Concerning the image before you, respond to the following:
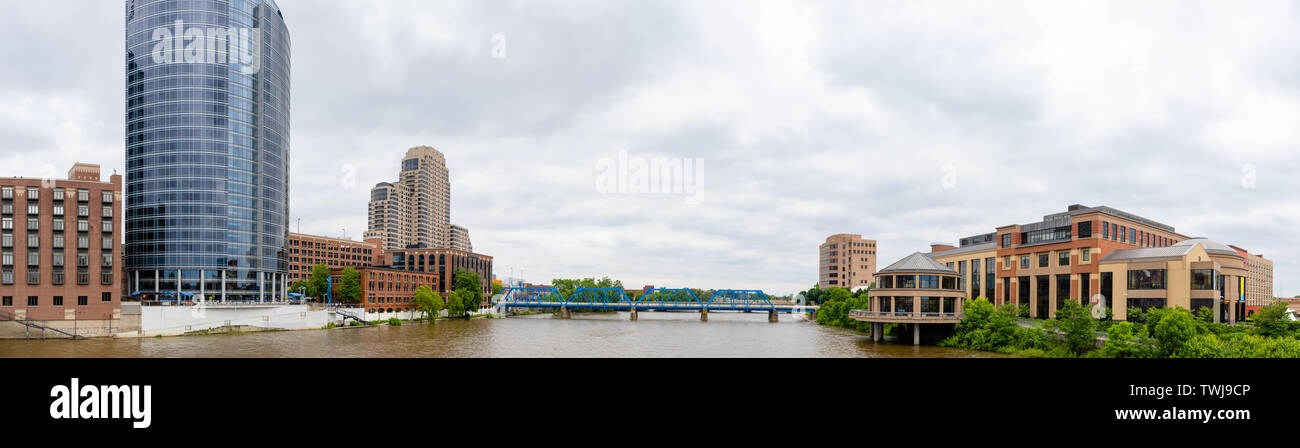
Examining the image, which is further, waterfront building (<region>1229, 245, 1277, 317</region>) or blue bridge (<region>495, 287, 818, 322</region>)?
blue bridge (<region>495, 287, 818, 322</region>)

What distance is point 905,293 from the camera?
58.0 meters

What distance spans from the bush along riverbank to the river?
8.41 feet

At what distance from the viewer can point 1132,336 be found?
41.8m

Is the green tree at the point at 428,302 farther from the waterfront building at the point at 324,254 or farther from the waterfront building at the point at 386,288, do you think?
the waterfront building at the point at 324,254

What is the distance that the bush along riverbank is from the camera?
36219 millimetres

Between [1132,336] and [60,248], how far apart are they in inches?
3948

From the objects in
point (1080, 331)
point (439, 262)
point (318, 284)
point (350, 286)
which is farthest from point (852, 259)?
point (318, 284)

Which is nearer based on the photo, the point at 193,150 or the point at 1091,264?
the point at 1091,264

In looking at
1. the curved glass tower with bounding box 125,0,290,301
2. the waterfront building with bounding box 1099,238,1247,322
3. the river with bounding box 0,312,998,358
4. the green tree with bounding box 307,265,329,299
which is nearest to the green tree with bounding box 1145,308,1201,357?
the river with bounding box 0,312,998,358

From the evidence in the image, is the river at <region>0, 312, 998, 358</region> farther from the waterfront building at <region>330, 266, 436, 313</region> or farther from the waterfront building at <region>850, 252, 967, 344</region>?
the waterfront building at <region>330, 266, 436, 313</region>

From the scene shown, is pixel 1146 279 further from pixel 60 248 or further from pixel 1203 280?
pixel 60 248

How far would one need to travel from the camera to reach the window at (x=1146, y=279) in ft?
182
